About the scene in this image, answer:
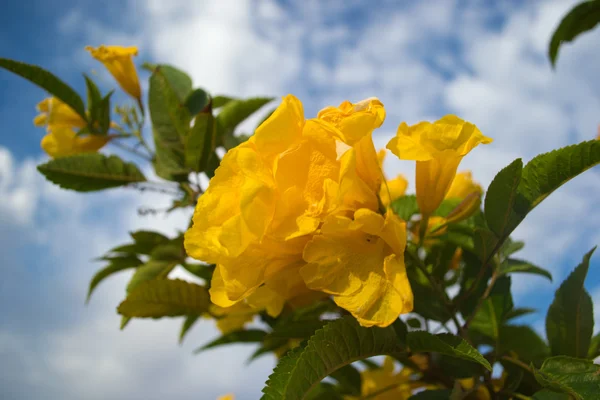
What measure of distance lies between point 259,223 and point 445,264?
A: 3.02 ft

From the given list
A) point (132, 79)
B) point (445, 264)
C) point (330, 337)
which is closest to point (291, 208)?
point (330, 337)

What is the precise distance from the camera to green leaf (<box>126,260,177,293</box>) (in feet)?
6.04

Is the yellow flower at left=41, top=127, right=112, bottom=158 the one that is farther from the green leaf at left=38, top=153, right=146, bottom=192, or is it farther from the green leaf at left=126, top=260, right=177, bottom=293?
the green leaf at left=126, top=260, right=177, bottom=293

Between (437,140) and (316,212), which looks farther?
(437,140)

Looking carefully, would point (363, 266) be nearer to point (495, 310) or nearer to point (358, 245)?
point (358, 245)

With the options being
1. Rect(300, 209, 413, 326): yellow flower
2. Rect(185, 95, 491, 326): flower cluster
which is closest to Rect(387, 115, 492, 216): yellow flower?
Rect(185, 95, 491, 326): flower cluster

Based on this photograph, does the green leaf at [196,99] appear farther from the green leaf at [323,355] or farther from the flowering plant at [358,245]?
the green leaf at [323,355]

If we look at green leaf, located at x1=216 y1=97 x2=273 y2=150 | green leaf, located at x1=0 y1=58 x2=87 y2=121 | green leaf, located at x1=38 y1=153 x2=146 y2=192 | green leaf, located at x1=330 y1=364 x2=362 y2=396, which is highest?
green leaf, located at x1=0 y1=58 x2=87 y2=121

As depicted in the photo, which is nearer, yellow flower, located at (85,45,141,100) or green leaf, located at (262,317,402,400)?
green leaf, located at (262,317,402,400)

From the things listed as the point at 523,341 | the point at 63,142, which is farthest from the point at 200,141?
the point at 523,341

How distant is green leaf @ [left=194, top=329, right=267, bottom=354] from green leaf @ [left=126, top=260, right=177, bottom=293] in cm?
49

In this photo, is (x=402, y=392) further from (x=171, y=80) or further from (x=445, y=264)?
(x=171, y=80)

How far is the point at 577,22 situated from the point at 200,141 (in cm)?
190

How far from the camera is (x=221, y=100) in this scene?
217cm
